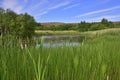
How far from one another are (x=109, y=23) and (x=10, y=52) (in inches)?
2194

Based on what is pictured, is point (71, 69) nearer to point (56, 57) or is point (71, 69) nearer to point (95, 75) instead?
point (56, 57)

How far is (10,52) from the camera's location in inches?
82.5

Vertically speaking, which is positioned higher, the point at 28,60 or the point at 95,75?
the point at 28,60

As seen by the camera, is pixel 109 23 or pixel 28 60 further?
pixel 109 23

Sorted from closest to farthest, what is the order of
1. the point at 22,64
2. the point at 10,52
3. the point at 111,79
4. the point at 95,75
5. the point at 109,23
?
the point at 22,64
the point at 10,52
the point at 95,75
the point at 111,79
the point at 109,23

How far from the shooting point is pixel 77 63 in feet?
7.02

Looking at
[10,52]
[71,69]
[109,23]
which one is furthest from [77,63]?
[109,23]

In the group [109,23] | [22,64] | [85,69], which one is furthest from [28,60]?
[109,23]

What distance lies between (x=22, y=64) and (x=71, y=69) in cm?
46

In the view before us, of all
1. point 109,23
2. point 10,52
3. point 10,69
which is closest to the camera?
point 10,69

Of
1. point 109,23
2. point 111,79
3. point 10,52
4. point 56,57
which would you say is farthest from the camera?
point 109,23

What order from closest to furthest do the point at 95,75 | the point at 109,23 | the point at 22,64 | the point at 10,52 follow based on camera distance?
the point at 22,64 → the point at 10,52 → the point at 95,75 → the point at 109,23

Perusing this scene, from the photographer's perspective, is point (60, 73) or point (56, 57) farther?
point (56, 57)

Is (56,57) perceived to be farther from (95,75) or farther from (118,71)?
(118,71)
